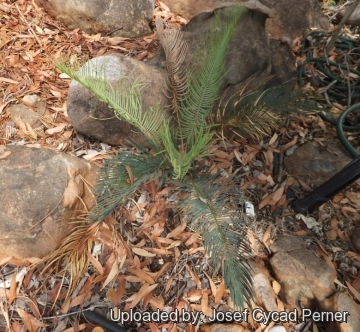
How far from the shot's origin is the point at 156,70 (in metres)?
1.86

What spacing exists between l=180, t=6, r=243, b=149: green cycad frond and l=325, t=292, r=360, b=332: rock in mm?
955

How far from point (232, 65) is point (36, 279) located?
1.51m

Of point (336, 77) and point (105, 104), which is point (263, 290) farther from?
point (336, 77)

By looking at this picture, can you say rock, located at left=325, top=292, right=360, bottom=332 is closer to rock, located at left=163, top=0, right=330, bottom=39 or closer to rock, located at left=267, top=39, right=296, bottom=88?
rock, located at left=267, top=39, right=296, bottom=88

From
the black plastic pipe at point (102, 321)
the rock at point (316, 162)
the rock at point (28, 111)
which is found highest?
the rock at point (28, 111)

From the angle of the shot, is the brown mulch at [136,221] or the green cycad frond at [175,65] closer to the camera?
the brown mulch at [136,221]

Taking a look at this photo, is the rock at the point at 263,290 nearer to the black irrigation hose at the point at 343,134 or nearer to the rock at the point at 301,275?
the rock at the point at 301,275

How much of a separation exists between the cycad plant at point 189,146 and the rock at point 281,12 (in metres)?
0.92

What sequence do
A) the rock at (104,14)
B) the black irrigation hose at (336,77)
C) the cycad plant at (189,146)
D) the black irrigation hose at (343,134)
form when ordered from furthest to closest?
the rock at (104,14) → the black irrigation hose at (336,77) → the black irrigation hose at (343,134) → the cycad plant at (189,146)

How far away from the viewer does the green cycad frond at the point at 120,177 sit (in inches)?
58.4

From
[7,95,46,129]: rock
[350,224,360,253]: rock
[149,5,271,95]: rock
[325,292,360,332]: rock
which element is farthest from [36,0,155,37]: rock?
[325,292,360,332]: rock

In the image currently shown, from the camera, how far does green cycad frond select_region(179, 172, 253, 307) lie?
117cm

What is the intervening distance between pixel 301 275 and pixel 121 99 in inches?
46.3

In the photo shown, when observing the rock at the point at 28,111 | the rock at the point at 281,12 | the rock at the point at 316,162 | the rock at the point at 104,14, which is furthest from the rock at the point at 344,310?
the rock at the point at 104,14
